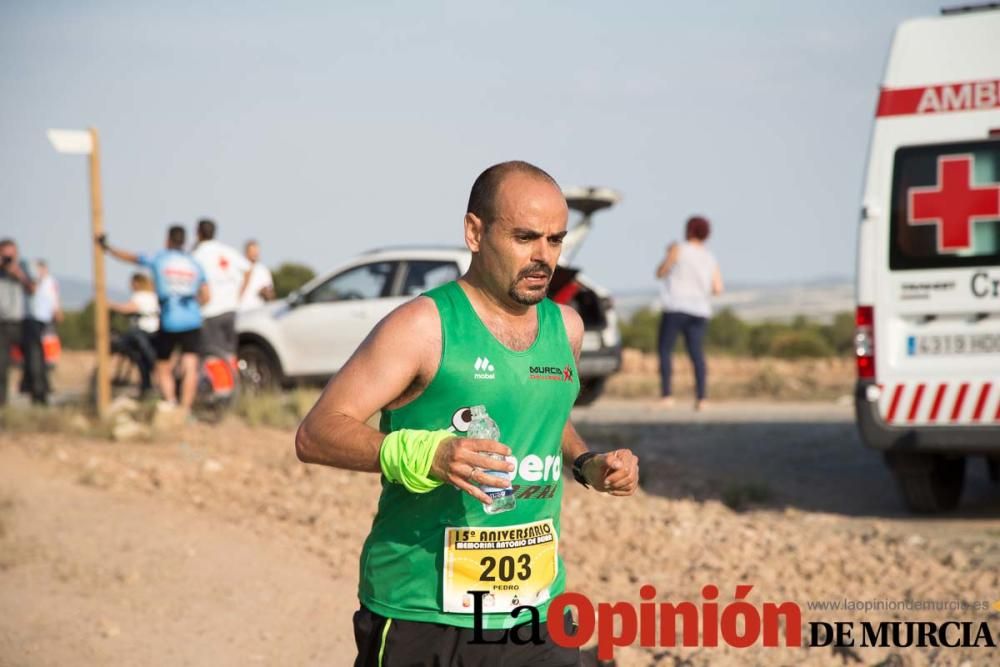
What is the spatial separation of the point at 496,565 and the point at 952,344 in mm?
6088

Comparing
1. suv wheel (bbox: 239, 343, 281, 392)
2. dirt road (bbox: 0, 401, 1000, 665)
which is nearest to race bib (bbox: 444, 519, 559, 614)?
dirt road (bbox: 0, 401, 1000, 665)

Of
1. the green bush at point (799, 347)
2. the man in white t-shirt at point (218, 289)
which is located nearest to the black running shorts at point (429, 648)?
the man in white t-shirt at point (218, 289)

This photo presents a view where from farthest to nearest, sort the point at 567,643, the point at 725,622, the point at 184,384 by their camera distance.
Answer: the point at 184,384, the point at 725,622, the point at 567,643

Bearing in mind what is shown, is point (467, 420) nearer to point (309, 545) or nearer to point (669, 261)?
point (309, 545)

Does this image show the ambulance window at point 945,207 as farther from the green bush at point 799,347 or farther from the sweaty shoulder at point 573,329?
the green bush at point 799,347

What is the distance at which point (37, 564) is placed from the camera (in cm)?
819

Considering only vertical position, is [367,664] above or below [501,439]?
below

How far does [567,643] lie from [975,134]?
20.1 feet

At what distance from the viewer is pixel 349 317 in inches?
604

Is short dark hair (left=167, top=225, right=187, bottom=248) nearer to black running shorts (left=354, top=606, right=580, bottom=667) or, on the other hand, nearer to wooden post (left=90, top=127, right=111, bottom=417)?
wooden post (left=90, top=127, right=111, bottom=417)

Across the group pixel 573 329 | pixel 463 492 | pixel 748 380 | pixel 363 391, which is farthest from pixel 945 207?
pixel 748 380

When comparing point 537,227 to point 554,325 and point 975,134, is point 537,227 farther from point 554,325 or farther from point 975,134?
point 975,134

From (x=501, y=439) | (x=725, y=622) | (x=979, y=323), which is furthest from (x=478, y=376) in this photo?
(x=979, y=323)

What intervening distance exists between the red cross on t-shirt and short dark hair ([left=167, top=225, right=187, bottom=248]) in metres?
7.09
